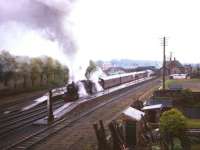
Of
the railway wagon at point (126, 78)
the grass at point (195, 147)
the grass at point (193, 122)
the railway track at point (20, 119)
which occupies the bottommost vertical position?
the railway track at point (20, 119)

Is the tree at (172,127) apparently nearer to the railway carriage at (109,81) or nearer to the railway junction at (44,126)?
the railway junction at (44,126)

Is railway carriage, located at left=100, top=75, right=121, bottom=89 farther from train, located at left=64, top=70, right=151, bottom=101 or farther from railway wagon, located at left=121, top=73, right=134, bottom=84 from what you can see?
railway wagon, located at left=121, top=73, right=134, bottom=84

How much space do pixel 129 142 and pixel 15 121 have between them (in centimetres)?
919

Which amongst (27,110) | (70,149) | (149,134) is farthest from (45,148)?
(27,110)

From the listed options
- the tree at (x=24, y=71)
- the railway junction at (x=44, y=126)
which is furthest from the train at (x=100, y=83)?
the tree at (x=24, y=71)

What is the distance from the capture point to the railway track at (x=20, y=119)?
778 inches

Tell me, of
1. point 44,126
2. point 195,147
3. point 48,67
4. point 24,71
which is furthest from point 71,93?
point 48,67

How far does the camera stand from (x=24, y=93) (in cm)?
4044

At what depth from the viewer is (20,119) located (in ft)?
74.2

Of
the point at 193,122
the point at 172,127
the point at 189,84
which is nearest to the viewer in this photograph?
the point at 172,127

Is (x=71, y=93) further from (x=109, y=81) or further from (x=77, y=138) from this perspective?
(x=109, y=81)

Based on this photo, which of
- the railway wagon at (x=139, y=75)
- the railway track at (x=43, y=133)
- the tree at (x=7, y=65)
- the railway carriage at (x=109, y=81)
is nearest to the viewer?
the railway track at (x=43, y=133)

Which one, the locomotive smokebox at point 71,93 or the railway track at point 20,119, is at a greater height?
the locomotive smokebox at point 71,93

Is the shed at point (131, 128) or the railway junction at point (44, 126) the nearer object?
the shed at point (131, 128)
